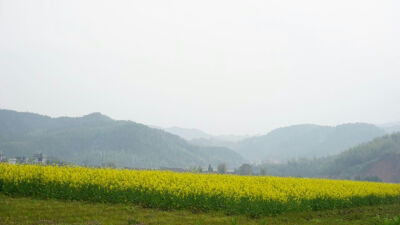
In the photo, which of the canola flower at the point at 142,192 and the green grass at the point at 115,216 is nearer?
the green grass at the point at 115,216

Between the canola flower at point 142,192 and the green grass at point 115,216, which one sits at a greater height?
the canola flower at point 142,192

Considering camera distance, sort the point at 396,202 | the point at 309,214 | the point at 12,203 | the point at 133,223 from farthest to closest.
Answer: the point at 396,202 < the point at 309,214 < the point at 12,203 < the point at 133,223

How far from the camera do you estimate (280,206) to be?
20.9 meters

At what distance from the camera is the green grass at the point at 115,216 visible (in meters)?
15.2

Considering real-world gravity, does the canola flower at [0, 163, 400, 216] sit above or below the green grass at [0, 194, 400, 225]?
above

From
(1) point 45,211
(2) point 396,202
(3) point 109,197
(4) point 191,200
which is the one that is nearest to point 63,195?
(3) point 109,197

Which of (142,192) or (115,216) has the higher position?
(142,192)

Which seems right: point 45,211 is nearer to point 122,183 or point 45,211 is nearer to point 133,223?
point 133,223

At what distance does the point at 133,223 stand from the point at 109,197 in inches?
207

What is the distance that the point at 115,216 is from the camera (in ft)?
54.0

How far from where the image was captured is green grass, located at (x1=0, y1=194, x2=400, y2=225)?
49.9 ft

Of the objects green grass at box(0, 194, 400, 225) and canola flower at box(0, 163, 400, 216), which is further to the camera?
canola flower at box(0, 163, 400, 216)

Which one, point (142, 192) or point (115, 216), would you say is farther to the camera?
point (142, 192)

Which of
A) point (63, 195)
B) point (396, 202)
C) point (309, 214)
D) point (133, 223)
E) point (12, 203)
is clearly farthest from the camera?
point (396, 202)
